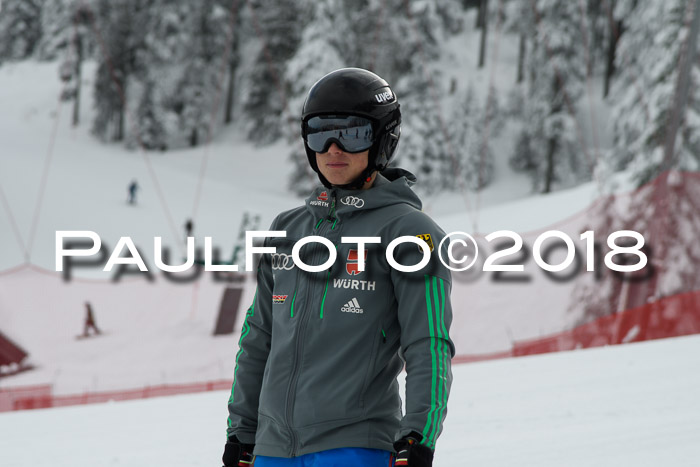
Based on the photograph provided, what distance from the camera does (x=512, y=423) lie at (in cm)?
511

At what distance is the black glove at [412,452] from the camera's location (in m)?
1.62

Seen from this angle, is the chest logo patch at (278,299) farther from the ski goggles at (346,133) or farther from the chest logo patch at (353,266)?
the ski goggles at (346,133)

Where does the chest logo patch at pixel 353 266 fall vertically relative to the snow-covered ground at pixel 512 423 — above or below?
above

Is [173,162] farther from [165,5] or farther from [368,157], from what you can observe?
[368,157]

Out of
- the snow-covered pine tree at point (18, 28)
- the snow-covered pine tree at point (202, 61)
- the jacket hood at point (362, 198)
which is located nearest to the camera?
the jacket hood at point (362, 198)

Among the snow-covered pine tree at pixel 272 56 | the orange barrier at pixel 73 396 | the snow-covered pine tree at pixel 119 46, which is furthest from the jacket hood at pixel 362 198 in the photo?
the snow-covered pine tree at pixel 119 46

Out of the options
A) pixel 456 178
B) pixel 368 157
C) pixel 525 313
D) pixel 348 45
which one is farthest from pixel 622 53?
pixel 368 157

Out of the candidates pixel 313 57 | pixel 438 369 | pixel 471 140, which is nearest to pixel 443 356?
pixel 438 369

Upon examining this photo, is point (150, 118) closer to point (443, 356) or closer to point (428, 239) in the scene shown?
point (428, 239)

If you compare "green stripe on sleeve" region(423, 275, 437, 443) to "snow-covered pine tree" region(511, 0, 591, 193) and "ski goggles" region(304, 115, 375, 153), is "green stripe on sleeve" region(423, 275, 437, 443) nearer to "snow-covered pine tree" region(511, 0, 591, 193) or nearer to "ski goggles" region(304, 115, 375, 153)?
"ski goggles" region(304, 115, 375, 153)

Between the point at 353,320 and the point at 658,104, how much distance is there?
17731 mm

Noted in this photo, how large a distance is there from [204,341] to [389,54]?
1917 centimetres

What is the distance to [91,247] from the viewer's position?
21.4 m

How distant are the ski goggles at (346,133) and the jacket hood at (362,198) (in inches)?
4.3
